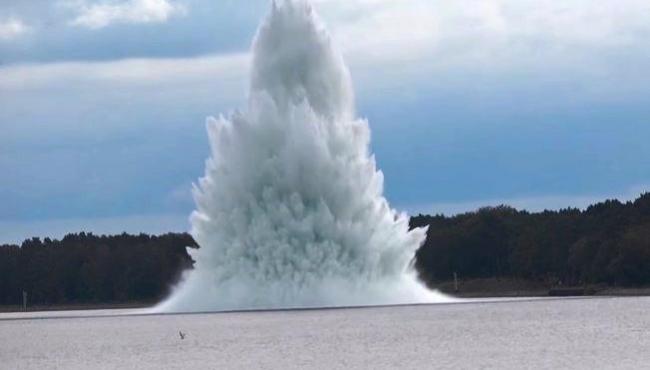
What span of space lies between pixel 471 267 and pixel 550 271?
973cm

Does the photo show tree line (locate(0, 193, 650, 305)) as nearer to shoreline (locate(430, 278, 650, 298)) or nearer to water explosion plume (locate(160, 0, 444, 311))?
shoreline (locate(430, 278, 650, 298))

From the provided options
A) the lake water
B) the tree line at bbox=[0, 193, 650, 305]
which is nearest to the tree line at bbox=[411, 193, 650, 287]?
the tree line at bbox=[0, 193, 650, 305]

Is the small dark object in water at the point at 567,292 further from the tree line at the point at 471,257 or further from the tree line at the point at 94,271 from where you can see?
the tree line at the point at 94,271

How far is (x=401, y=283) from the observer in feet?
316

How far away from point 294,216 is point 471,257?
51.7 meters

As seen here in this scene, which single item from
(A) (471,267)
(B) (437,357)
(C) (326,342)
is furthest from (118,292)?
(B) (437,357)

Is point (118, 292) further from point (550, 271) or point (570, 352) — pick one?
point (570, 352)

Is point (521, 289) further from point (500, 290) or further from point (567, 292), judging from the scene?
point (567, 292)

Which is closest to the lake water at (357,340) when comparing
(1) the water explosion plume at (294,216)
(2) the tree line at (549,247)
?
(1) the water explosion plume at (294,216)

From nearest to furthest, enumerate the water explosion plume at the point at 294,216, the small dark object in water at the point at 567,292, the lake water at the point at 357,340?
1. the lake water at the point at 357,340
2. the water explosion plume at the point at 294,216
3. the small dark object in water at the point at 567,292

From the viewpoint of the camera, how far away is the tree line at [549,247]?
414 feet

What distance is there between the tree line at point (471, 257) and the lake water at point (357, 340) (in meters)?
21.0

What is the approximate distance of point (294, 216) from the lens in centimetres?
9306

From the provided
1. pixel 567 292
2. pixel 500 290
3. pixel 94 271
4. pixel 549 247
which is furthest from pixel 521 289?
pixel 94 271
